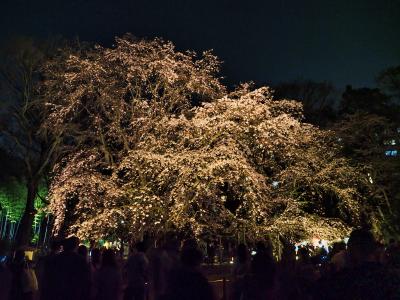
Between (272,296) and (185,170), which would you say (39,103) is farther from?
(272,296)

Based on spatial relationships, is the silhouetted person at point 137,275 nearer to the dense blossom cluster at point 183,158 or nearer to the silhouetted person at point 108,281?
the silhouetted person at point 108,281

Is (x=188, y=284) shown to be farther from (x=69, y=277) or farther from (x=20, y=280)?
(x=20, y=280)

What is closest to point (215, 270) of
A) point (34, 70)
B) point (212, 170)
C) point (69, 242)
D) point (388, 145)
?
point (212, 170)

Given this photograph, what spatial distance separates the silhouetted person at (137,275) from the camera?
8109mm

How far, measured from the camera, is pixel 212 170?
1628cm

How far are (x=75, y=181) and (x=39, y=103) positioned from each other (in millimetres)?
11856

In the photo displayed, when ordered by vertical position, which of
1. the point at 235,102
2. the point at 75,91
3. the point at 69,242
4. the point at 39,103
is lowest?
the point at 69,242

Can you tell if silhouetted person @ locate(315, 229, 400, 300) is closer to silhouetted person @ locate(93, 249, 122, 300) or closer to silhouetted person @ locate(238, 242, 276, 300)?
silhouetted person @ locate(238, 242, 276, 300)

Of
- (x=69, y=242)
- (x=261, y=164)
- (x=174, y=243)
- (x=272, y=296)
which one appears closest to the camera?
(x=272, y=296)

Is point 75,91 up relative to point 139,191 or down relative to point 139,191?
up

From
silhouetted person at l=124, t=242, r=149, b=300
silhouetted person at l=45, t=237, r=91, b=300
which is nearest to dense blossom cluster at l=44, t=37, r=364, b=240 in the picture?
silhouetted person at l=124, t=242, r=149, b=300

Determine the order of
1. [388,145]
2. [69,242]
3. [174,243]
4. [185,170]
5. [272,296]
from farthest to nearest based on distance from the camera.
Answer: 1. [388,145]
2. [185,170]
3. [174,243]
4. [69,242]
5. [272,296]

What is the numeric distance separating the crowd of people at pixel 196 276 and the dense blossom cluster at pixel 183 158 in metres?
7.25

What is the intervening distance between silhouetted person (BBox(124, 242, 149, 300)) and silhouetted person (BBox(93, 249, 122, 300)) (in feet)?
1.64
